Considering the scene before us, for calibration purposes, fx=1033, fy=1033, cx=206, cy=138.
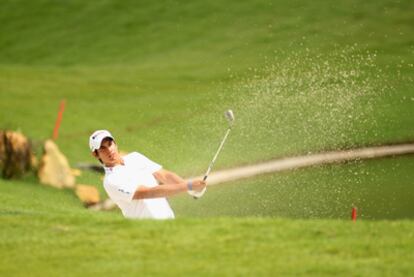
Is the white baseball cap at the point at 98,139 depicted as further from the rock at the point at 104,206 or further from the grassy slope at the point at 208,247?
the rock at the point at 104,206

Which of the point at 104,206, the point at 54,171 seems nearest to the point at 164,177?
the point at 104,206

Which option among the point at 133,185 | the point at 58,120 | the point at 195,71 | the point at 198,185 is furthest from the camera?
the point at 195,71

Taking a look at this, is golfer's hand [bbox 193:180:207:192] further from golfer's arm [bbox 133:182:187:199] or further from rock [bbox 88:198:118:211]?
rock [bbox 88:198:118:211]

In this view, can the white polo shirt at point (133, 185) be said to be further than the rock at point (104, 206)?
No

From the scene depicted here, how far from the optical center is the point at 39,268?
9.11 m

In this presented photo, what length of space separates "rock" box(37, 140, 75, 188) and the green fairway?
0.27m

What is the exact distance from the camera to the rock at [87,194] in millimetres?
19266

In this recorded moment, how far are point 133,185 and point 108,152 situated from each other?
0.59 metres

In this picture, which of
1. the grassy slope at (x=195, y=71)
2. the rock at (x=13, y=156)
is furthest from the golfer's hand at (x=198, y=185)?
the grassy slope at (x=195, y=71)

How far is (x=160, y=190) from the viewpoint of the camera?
34.2ft

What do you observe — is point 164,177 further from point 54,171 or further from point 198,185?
point 54,171

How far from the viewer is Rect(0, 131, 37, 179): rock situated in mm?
19469

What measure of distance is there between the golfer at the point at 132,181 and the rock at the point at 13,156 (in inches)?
339

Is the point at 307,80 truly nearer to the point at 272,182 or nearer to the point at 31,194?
the point at 272,182
